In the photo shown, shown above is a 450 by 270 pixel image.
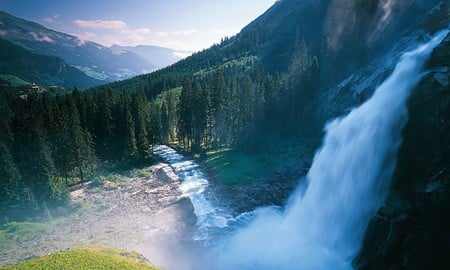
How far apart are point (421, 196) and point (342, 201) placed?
9.46 metres

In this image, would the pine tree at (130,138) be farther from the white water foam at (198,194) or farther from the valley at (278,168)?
the white water foam at (198,194)

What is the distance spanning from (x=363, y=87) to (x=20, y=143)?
5672 centimetres

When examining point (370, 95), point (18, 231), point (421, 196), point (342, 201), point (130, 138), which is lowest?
point (18, 231)

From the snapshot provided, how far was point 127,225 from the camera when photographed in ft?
124


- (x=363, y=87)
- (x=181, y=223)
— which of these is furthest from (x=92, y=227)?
(x=363, y=87)

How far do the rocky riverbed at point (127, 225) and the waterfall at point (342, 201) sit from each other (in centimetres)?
651

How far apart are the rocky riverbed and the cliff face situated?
18591mm

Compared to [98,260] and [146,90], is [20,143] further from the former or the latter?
[146,90]

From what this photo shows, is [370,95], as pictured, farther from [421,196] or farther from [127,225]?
[127,225]

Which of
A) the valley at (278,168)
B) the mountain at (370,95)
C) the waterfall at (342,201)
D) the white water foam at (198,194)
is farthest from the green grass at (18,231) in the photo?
the mountain at (370,95)

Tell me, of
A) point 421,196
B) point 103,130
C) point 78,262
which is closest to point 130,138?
point 103,130

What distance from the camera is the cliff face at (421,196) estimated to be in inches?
802

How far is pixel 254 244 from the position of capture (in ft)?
108

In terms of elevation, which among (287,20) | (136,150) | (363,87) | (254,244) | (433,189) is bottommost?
(254,244)
